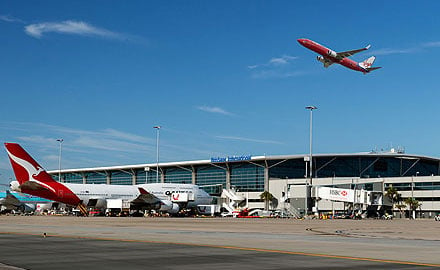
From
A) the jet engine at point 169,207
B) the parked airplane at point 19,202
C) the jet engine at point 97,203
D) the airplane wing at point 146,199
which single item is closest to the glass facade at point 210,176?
the parked airplane at point 19,202

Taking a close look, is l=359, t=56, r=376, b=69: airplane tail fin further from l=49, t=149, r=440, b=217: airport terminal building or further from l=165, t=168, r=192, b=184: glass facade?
l=165, t=168, r=192, b=184: glass facade

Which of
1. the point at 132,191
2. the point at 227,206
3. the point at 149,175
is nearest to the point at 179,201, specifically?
the point at 132,191

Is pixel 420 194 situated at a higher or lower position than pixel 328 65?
lower

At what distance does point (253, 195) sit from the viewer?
145625 mm

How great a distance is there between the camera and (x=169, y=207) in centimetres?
9506

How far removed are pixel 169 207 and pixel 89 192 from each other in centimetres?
1320

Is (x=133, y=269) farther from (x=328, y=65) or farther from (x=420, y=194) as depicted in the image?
(x=420, y=194)

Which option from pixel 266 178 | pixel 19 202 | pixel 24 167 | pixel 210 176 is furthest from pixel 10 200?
pixel 266 178

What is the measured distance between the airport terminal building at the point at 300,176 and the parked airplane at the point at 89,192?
1968cm

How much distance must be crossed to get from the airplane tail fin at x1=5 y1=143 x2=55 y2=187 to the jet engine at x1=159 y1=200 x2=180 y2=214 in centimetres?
1881

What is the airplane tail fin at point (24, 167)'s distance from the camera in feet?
268

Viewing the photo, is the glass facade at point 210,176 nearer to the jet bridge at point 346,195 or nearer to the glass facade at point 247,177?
the glass facade at point 247,177

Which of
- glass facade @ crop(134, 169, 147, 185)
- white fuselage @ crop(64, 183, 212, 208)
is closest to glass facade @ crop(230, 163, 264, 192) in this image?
glass facade @ crop(134, 169, 147, 185)

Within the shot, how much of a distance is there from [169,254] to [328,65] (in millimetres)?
60273
